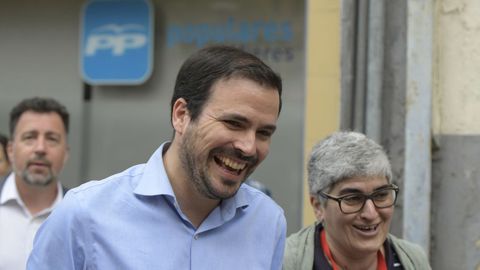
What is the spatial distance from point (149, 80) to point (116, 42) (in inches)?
18.0

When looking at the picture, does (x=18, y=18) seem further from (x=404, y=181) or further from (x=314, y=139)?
(x=404, y=181)

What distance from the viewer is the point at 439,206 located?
15.6 ft

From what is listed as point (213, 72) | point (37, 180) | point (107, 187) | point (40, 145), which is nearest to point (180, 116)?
point (213, 72)

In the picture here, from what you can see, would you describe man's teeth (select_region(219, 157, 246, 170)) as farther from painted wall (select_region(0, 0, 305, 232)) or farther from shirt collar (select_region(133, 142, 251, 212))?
painted wall (select_region(0, 0, 305, 232))

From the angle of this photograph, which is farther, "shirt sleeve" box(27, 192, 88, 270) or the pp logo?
the pp logo

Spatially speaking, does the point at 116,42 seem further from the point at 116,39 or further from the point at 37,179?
the point at 37,179

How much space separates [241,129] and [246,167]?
0.12m

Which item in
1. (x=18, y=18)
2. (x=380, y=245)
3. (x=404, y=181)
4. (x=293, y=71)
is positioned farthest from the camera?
(x=18, y=18)

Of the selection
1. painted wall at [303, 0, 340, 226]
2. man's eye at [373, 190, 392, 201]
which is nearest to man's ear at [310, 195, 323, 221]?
man's eye at [373, 190, 392, 201]

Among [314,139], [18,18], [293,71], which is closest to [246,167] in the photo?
[314,139]

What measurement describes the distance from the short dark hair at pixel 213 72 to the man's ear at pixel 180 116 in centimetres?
2

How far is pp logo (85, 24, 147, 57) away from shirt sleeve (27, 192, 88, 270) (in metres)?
4.69

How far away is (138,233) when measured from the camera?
8.07 ft

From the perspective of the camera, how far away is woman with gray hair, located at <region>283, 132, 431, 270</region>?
3348mm
